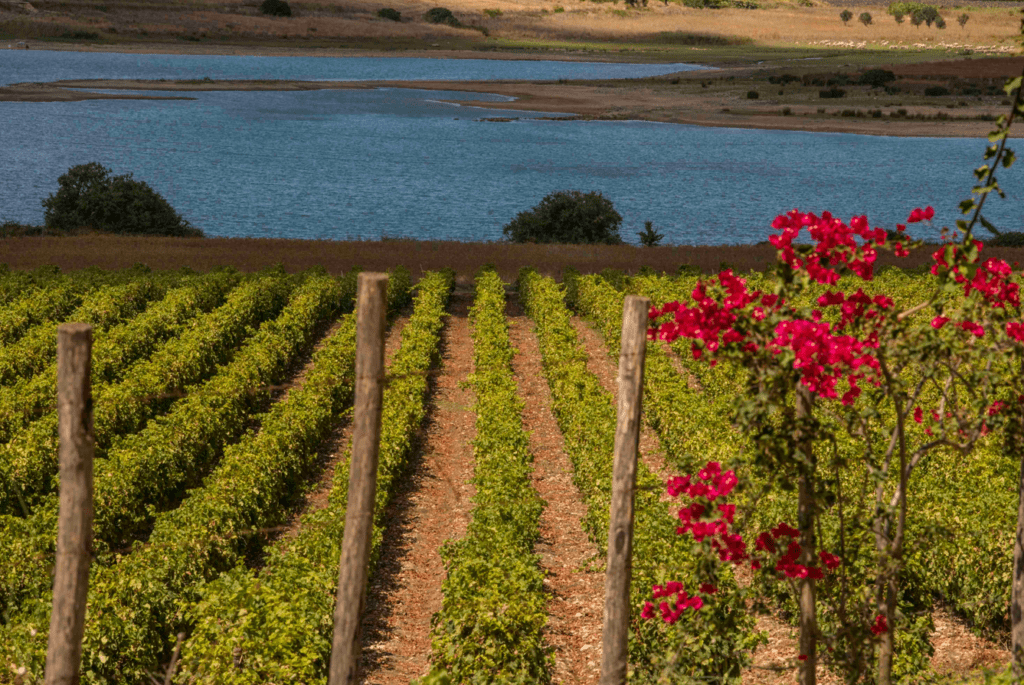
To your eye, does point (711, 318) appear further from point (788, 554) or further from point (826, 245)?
point (788, 554)

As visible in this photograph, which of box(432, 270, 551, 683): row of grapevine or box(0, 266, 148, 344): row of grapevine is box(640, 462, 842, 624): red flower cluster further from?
box(0, 266, 148, 344): row of grapevine

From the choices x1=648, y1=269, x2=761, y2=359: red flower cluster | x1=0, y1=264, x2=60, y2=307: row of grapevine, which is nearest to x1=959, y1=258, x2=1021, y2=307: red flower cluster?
x1=648, y1=269, x2=761, y2=359: red flower cluster

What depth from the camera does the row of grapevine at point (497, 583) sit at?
900 cm

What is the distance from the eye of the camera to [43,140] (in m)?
93.4

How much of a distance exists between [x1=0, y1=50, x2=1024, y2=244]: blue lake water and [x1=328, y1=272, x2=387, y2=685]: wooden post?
155 ft

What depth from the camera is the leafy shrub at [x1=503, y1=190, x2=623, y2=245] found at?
2056 inches

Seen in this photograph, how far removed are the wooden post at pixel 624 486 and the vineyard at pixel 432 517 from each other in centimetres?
43

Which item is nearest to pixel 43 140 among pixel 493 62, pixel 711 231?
pixel 711 231

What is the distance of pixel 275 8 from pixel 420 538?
197m

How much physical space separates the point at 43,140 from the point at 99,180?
155 feet

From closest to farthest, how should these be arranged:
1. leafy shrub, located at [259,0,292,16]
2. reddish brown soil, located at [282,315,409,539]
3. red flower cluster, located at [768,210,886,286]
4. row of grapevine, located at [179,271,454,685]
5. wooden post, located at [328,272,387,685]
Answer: red flower cluster, located at [768,210,886,286] < wooden post, located at [328,272,387,685] < row of grapevine, located at [179,271,454,685] < reddish brown soil, located at [282,315,409,539] < leafy shrub, located at [259,0,292,16]

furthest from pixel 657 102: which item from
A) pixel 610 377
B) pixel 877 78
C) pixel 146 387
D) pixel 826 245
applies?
pixel 826 245

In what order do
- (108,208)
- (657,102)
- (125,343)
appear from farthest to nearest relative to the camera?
(657,102)
(108,208)
(125,343)

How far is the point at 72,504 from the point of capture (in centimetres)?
532
